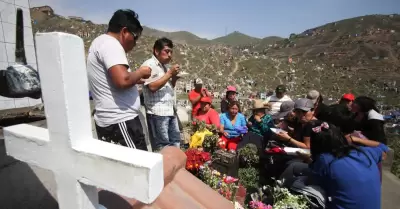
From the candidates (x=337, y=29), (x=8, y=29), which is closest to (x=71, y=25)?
(x=8, y=29)

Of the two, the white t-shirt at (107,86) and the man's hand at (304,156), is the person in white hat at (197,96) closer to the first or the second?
the man's hand at (304,156)

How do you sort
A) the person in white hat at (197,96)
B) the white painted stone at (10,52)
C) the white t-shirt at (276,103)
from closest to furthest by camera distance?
the white painted stone at (10,52), the person in white hat at (197,96), the white t-shirt at (276,103)

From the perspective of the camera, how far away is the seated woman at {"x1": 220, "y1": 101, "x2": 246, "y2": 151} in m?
4.28

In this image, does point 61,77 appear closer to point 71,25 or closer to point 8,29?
point 8,29

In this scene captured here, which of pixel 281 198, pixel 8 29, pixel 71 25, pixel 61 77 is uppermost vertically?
pixel 71 25

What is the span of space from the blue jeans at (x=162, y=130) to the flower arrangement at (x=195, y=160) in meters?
0.44

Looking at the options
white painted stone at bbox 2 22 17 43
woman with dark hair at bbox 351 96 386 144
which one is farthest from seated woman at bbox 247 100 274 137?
white painted stone at bbox 2 22 17 43

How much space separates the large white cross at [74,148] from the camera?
79 cm

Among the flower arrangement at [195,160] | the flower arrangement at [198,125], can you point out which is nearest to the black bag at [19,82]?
the flower arrangement at [195,160]

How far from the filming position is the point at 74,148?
87cm

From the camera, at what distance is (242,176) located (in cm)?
368

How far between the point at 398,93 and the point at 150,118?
65.0 metres

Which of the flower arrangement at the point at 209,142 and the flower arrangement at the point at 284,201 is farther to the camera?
the flower arrangement at the point at 209,142

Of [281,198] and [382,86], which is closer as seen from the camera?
[281,198]
